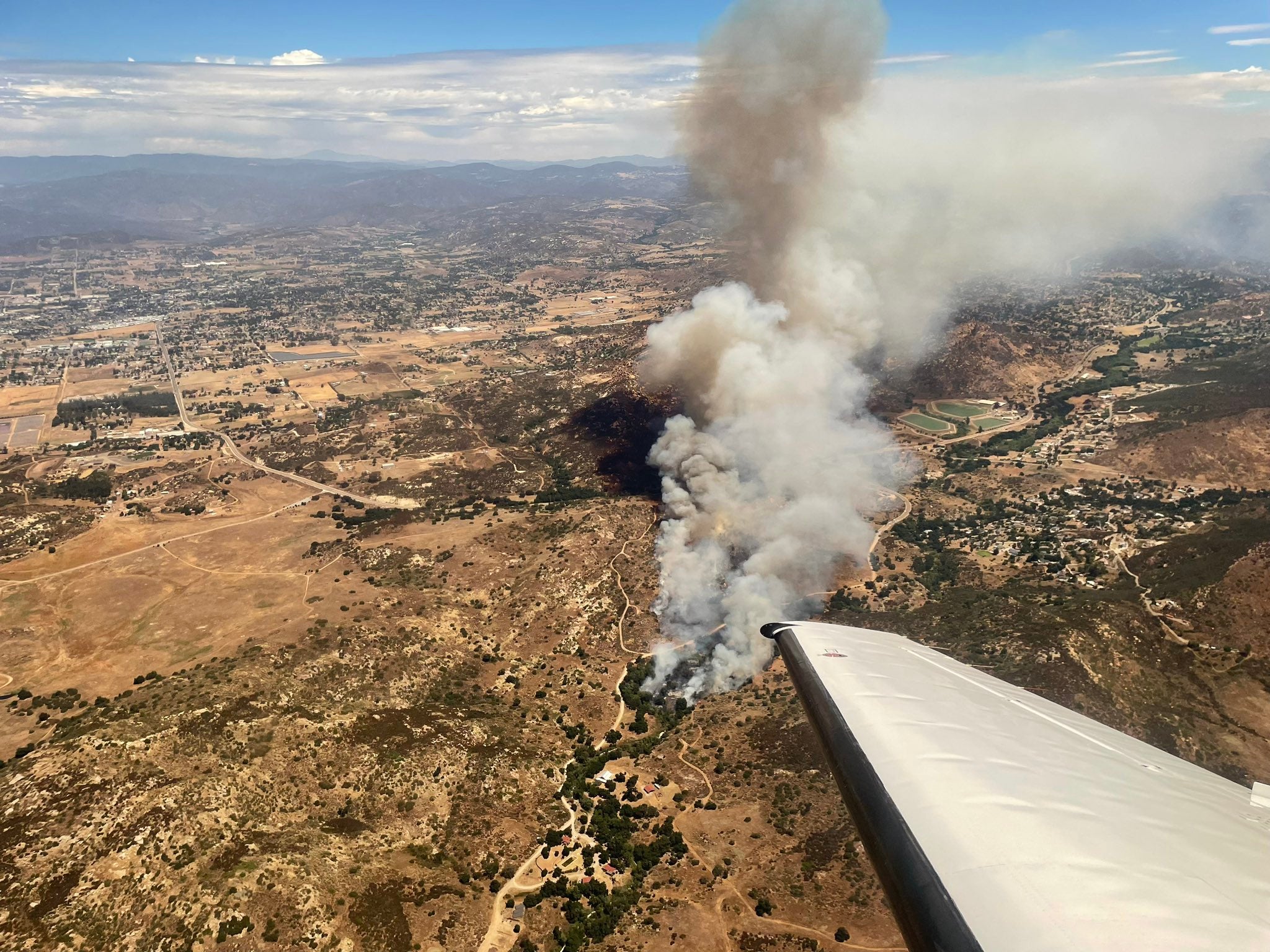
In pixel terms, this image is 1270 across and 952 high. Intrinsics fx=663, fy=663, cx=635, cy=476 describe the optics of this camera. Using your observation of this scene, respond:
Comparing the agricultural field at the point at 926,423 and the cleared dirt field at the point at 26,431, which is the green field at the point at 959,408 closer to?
the agricultural field at the point at 926,423

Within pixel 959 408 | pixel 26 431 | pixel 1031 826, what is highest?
pixel 1031 826

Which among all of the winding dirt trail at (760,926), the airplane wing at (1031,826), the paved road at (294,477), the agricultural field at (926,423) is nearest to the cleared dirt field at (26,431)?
the paved road at (294,477)

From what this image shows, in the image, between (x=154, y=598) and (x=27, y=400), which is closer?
(x=154, y=598)

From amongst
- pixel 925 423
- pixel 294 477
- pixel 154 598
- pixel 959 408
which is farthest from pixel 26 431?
pixel 959 408

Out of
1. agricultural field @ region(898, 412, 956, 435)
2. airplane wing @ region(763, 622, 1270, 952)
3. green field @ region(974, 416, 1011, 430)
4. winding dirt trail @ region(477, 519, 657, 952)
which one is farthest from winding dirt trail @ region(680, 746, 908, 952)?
green field @ region(974, 416, 1011, 430)

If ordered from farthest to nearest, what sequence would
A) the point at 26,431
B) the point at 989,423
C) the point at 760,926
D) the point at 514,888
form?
the point at 26,431, the point at 989,423, the point at 514,888, the point at 760,926

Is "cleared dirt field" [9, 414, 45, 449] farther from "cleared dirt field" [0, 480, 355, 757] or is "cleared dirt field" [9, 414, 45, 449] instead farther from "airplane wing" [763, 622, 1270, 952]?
"airplane wing" [763, 622, 1270, 952]

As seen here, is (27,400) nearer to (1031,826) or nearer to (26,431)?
(26,431)

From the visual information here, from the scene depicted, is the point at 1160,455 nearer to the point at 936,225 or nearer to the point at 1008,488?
the point at 1008,488
